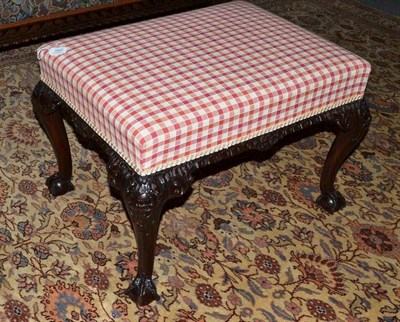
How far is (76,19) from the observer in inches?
104

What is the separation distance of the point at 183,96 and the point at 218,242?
23.1 inches

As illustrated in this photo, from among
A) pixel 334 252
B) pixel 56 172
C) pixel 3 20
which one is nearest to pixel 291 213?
pixel 334 252

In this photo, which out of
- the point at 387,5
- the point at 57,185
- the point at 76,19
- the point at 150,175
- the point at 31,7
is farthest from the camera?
the point at 387,5

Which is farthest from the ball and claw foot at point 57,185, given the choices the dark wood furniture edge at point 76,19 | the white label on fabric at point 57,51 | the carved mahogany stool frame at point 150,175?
the dark wood furniture edge at point 76,19

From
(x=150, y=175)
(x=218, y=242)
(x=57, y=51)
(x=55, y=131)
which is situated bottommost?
(x=218, y=242)

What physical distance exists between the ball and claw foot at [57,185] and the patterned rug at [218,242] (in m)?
0.02

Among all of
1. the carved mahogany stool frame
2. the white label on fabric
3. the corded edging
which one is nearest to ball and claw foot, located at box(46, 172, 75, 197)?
the carved mahogany stool frame

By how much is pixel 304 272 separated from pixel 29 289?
818 mm

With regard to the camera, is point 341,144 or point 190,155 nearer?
point 190,155

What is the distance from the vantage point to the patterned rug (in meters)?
1.79

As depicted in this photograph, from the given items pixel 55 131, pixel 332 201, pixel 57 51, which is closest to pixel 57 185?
pixel 55 131

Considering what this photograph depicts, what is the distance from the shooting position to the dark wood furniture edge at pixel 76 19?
2500mm

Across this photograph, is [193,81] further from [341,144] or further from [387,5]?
A: [387,5]

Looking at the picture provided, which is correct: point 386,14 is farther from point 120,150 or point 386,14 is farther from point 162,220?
point 120,150
